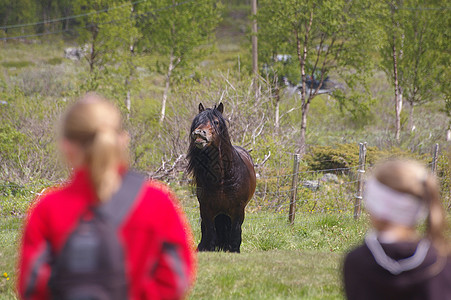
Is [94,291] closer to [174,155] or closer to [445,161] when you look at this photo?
[445,161]

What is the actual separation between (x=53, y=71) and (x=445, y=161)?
28965mm

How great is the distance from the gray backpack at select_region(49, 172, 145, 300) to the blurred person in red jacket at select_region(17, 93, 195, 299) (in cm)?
2

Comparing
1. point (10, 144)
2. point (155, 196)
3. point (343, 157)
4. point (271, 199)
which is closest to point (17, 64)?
point (10, 144)

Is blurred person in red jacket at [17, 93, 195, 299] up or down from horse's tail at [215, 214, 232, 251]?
up

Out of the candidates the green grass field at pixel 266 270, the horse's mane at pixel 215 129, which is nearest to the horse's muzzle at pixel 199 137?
the horse's mane at pixel 215 129

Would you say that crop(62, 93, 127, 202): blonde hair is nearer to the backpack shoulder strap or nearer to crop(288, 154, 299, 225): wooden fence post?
the backpack shoulder strap

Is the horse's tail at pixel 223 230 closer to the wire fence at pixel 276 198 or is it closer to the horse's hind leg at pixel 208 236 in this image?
the horse's hind leg at pixel 208 236

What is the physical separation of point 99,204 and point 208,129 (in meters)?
4.68

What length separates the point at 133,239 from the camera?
2129 millimetres

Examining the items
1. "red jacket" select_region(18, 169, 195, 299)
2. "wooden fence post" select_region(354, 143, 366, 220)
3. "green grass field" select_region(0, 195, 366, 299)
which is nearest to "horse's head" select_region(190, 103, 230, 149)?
"green grass field" select_region(0, 195, 366, 299)

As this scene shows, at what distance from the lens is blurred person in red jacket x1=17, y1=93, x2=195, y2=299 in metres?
2.05

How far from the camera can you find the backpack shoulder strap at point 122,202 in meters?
2.06

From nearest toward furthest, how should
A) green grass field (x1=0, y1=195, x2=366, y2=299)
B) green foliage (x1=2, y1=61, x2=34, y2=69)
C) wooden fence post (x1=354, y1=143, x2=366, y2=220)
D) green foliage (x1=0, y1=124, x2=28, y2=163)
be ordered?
green grass field (x1=0, y1=195, x2=366, y2=299) → wooden fence post (x1=354, y1=143, x2=366, y2=220) → green foliage (x1=0, y1=124, x2=28, y2=163) → green foliage (x1=2, y1=61, x2=34, y2=69)

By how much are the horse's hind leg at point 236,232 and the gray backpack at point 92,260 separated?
522 centimetres
